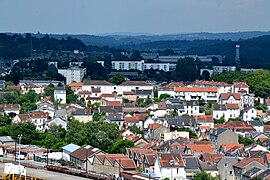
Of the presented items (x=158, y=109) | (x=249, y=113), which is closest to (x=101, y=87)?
(x=158, y=109)

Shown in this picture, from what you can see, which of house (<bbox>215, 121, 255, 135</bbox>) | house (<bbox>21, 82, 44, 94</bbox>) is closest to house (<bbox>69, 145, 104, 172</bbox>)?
house (<bbox>215, 121, 255, 135</bbox>)

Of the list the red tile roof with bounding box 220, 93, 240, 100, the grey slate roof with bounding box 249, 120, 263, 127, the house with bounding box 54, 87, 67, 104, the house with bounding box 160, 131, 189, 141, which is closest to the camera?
the house with bounding box 160, 131, 189, 141

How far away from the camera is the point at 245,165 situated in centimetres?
1461

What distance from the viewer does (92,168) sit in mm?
15766

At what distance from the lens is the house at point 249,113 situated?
22812 mm

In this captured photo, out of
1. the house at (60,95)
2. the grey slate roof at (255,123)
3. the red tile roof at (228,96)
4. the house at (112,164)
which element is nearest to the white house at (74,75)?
the house at (60,95)

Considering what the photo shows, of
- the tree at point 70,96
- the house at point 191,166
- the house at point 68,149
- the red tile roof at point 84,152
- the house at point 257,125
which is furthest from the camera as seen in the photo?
the tree at point 70,96

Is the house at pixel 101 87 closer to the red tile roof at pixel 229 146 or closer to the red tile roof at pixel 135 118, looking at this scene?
the red tile roof at pixel 135 118

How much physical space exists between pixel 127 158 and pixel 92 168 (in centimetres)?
83

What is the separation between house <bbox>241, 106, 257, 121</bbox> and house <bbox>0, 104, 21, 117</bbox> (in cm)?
688

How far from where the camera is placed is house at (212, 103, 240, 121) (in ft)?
74.6

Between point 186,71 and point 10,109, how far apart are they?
1729 cm

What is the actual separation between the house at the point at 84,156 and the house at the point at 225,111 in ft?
22.8

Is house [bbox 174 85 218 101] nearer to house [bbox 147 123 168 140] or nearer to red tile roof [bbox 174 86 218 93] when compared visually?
red tile roof [bbox 174 86 218 93]
